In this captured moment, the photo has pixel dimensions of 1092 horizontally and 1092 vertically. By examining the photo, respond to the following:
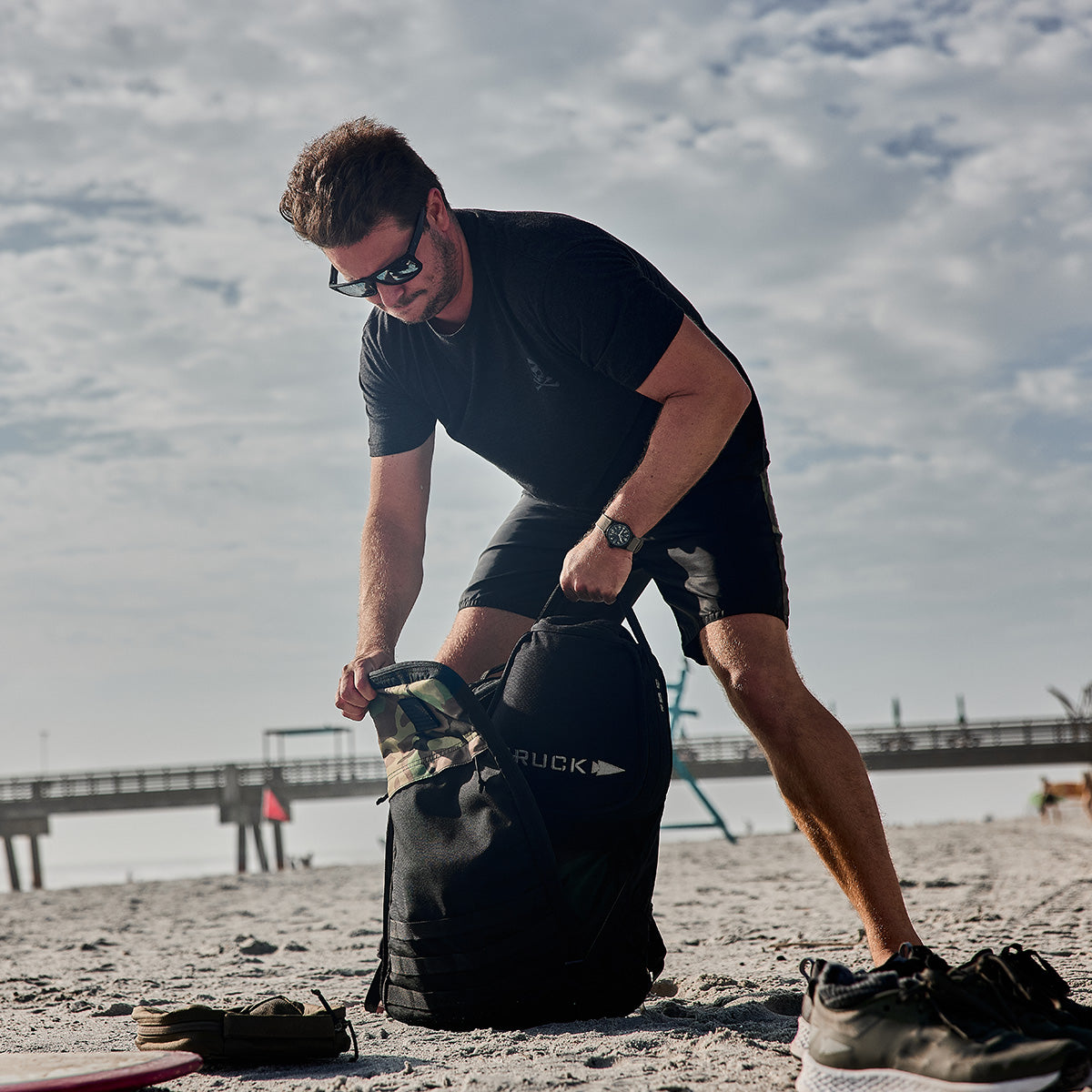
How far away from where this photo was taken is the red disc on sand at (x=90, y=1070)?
1763 millimetres

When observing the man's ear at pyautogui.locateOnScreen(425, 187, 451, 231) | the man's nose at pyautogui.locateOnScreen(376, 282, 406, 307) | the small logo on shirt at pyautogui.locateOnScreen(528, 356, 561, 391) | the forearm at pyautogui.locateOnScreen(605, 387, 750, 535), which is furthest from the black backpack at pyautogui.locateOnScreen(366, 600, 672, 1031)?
the man's ear at pyautogui.locateOnScreen(425, 187, 451, 231)

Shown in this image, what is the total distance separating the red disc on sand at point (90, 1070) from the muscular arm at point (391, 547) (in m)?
1.23

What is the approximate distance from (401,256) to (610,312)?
595mm

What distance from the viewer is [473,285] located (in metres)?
2.90

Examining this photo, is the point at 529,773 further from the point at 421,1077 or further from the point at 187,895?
the point at 187,895

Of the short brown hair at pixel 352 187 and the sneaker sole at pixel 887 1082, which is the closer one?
the sneaker sole at pixel 887 1082

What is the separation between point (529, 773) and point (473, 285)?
4.25ft

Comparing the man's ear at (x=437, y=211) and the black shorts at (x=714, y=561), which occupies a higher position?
the man's ear at (x=437, y=211)

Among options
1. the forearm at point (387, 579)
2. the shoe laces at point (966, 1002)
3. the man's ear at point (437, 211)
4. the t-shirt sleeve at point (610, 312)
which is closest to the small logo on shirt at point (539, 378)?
the t-shirt sleeve at point (610, 312)

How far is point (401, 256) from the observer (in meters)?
2.79

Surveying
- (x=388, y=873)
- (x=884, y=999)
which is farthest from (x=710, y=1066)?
(x=388, y=873)

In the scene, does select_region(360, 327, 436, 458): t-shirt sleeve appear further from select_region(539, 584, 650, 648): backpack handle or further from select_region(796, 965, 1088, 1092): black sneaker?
select_region(796, 965, 1088, 1092): black sneaker

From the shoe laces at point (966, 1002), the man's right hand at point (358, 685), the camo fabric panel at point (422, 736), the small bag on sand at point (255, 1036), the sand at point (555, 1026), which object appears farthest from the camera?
the man's right hand at point (358, 685)

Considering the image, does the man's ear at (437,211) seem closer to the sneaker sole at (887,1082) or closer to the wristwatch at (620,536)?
the wristwatch at (620,536)
